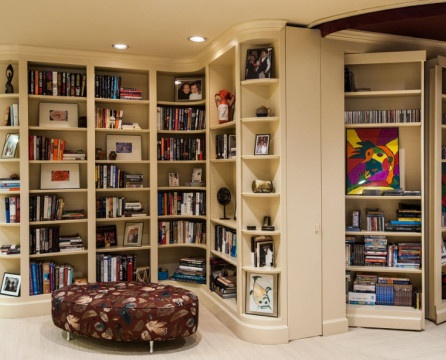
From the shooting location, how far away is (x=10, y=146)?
4.66 m

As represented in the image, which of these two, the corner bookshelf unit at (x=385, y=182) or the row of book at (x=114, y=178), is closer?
the corner bookshelf unit at (x=385, y=182)

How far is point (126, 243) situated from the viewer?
5.12 metres

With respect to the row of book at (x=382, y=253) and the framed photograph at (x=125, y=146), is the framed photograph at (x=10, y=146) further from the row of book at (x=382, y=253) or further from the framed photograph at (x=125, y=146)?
the row of book at (x=382, y=253)

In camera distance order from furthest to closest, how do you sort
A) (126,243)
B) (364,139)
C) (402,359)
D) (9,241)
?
(126,243), (9,241), (364,139), (402,359)

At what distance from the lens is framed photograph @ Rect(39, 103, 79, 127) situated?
4832mm

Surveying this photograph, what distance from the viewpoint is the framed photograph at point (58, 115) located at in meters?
4.83

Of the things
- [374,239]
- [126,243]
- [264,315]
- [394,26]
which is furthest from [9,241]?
[394,26]

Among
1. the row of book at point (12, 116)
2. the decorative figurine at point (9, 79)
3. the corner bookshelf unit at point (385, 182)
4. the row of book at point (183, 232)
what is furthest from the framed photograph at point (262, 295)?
the decorative figurine at point (9, 79)

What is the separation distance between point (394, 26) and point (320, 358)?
9.33 ft

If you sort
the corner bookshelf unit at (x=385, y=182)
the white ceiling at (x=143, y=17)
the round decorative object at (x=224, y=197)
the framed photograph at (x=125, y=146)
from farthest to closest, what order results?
the framed photograph at (x=125, y=146), the round decorative object at (x=224, y=197), the corner bookshelf unit at (x=385, y=182), the white ceiling at (x=143, y=17)

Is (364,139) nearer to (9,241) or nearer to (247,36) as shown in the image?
(247,36)

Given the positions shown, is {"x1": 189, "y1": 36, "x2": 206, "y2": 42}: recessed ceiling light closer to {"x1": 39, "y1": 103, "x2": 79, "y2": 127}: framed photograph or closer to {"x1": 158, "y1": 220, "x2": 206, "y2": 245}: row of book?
{"x1": 39, "y1": 103, "x2": 79, "y2": 127}: framed photograph

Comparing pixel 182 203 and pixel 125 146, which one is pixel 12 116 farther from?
pixel 182 203

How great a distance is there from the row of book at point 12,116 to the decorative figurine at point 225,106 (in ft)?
6.56
